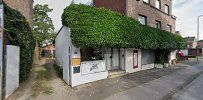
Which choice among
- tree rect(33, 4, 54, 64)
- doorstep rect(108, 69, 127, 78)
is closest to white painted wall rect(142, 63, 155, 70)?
doorstep rect(108, 69, 127, 78)

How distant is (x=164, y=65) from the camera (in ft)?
66.1

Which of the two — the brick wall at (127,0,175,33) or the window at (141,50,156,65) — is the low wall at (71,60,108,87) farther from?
the window at (141,50,156,65)

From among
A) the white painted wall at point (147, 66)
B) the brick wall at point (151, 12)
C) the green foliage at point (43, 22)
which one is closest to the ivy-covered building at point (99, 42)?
the white painted wall at point (147, 66)

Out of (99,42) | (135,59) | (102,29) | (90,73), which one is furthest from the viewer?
(135,59)

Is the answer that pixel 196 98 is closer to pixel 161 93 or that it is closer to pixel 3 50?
pixel 161 93

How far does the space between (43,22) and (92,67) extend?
108 ft

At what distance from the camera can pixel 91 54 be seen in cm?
1281

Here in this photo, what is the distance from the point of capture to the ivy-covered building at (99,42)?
1013 centimetres

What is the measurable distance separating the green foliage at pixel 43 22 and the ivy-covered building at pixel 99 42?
27733mm

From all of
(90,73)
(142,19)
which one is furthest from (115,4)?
(90,73)

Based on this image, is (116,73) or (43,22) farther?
(43,22)

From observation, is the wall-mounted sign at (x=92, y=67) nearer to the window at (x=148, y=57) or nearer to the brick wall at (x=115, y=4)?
the brick wall at (x=115, y=4)

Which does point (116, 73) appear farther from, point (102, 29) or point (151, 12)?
point (151, 12)

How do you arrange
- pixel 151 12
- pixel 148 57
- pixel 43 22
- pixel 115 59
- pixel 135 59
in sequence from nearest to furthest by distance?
pixel 115 59, pixel 135 59, pixel 151 12, pixel 148 57, pixel 43 22
